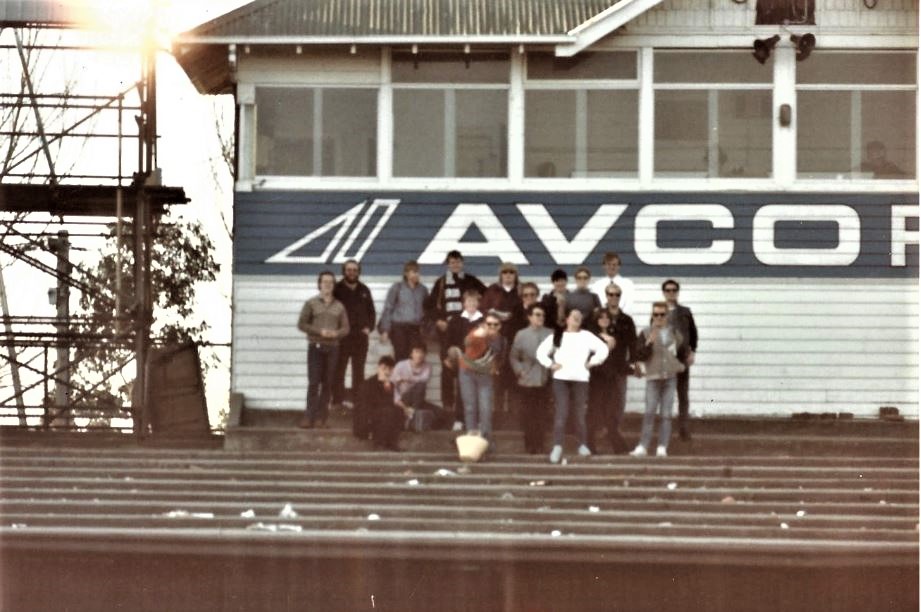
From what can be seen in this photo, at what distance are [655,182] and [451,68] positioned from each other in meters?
2.93

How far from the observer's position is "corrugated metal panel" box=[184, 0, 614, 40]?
2344 centimetres

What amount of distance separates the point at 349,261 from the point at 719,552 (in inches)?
242

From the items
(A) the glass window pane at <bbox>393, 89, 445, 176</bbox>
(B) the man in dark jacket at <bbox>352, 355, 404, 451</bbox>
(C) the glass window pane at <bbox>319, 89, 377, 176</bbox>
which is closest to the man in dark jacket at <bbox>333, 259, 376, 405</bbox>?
(B) the man in dark jacket at <bbox>352, 355, 404, 451</bbox>

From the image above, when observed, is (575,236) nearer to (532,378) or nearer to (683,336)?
(683,336)

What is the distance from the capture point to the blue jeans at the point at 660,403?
847 inches

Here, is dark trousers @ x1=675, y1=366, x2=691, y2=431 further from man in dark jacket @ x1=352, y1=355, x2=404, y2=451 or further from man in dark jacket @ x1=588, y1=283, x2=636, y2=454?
man in dark jacket @ x1=352, y1=355, x2=404, y2=451

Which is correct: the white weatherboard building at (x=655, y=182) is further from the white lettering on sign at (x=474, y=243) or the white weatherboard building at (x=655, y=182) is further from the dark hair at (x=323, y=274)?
the dark hair at (x=323, y=274)

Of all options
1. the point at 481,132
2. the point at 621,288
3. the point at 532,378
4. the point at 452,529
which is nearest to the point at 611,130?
the point at 481,132

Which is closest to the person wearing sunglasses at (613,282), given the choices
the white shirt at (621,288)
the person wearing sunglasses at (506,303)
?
the white shirt at (621,288)

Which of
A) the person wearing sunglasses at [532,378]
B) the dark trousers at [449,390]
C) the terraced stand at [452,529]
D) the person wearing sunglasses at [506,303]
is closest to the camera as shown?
the terraced stand at [452,529]

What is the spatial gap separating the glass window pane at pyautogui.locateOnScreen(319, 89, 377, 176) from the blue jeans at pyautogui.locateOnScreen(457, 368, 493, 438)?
3.79 meters

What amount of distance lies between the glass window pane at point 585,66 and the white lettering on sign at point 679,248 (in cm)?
175

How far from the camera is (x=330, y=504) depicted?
816 inches

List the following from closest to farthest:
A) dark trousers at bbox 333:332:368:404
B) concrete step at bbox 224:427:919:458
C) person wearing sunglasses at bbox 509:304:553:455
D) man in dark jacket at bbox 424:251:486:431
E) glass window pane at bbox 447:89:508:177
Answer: person wearing sunglasses at bbox 509:304:553:455 → man in dark jacket at bbox 424:251:486:431 → concrete step at bbox 224:427:919:458 → dark trousers at bbox 333:332:368:404 → glass window pane at bbox 447:89:508:177
